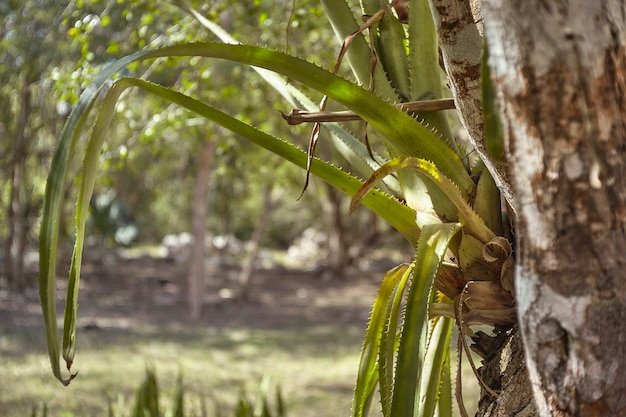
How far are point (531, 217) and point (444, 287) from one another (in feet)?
1.49

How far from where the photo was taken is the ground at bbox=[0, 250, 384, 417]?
166 inches

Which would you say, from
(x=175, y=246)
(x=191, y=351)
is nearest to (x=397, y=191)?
(x=191, y=351)

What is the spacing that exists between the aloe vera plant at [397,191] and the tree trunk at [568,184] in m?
0.08

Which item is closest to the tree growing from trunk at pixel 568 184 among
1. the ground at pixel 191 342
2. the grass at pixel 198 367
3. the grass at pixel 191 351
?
the grass at pixel 191 351

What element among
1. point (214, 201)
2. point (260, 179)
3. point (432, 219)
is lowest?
point (432, 219)

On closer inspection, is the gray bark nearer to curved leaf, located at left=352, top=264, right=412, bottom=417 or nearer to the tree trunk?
curved leaf, located at left=352, top=264, right=412, bottom=417

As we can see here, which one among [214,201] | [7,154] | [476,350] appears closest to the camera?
[476,350]

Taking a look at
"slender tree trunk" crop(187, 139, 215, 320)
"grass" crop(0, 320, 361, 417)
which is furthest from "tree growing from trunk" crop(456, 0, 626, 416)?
"slender tree trunk" crop(187, 139, 215, 320)

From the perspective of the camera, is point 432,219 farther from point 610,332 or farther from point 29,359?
point 29,359

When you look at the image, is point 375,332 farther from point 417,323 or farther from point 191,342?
point 191,342

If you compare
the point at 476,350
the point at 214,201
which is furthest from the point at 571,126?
the point at 214,201

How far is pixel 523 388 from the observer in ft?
2.98

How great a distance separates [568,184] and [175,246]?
45.9 ft

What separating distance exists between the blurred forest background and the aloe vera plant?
9.7 inches
